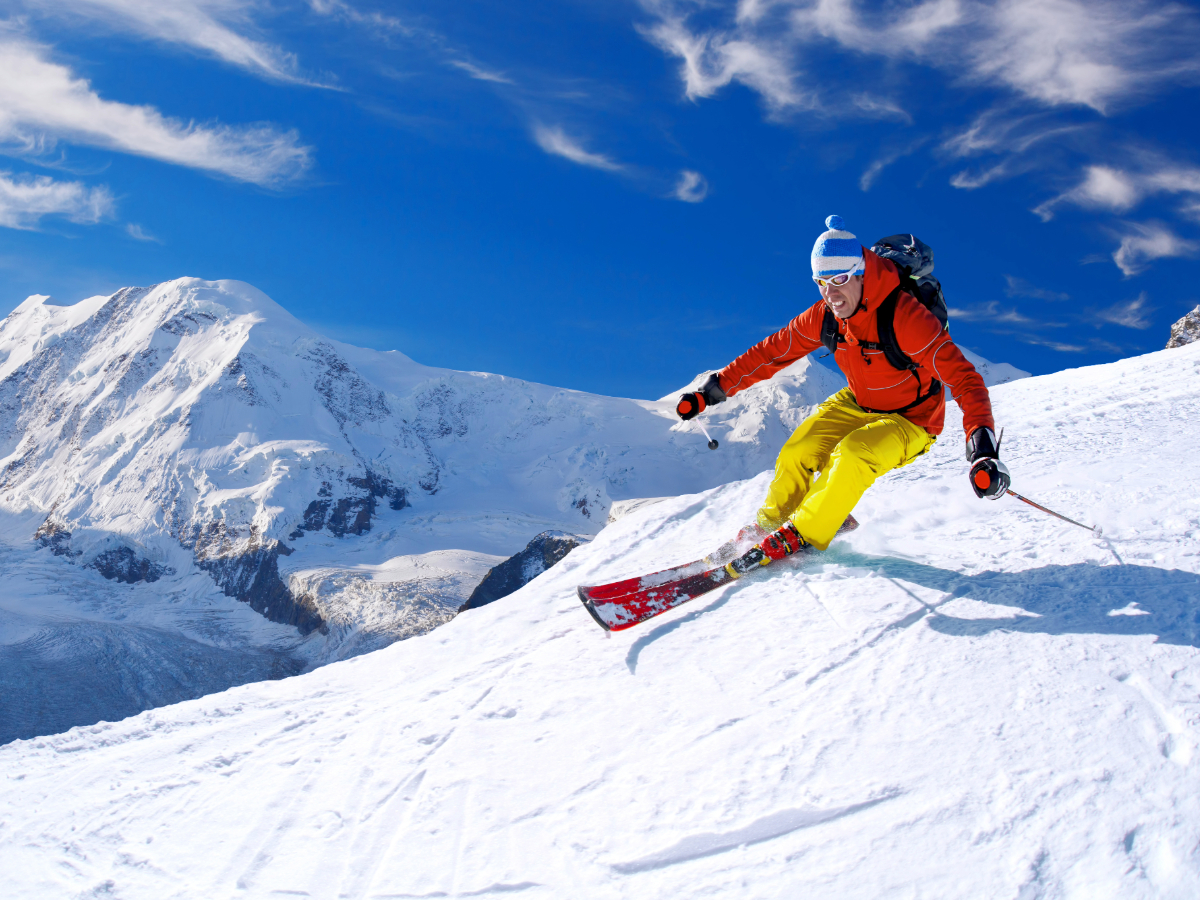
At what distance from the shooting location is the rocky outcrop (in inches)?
1185

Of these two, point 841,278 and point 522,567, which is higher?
point 522,567

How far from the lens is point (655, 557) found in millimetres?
5539

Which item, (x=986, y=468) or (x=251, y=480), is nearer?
(x=986, y=468)

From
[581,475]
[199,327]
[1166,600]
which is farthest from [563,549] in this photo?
[199,327]

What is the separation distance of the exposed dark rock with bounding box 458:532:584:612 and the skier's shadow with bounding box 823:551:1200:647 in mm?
63339

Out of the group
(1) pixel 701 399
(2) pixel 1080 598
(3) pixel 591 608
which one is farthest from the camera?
(1) pixel 701 399

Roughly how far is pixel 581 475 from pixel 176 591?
65.3 m

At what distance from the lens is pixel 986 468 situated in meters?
3.74

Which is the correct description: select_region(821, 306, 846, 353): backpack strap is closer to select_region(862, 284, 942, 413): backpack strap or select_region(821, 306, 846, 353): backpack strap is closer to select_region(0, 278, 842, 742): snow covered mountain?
select_region(862, 284, 942, 413): backpack strap

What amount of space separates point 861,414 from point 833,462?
71 centimetres

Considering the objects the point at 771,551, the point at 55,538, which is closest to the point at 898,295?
the point at 771,551

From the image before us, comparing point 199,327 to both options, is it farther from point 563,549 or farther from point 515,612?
point 515,612

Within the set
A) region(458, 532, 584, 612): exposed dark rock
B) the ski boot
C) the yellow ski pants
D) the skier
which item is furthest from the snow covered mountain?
the ski boot

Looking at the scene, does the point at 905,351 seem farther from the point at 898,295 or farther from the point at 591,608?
the point at 591,608
